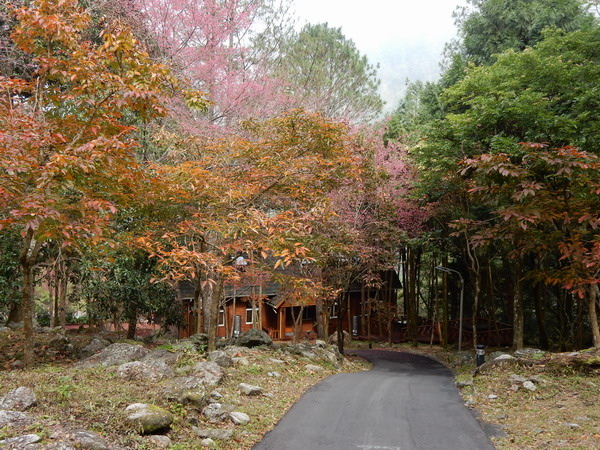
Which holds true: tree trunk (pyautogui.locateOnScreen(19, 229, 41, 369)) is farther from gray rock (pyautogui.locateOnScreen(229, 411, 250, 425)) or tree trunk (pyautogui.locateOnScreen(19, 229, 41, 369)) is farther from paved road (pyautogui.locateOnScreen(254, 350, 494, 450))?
paved road (pyautogui.locateOnScreen(254, 350, 494, 450))

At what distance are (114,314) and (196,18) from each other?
10.8 metres

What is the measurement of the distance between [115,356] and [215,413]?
331 cm

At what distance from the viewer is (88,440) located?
4996 millimetres

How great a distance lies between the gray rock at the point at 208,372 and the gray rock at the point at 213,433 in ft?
6.42

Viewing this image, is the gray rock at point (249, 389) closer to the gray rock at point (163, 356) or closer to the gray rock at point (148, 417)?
the gray rock at point (163, 356)

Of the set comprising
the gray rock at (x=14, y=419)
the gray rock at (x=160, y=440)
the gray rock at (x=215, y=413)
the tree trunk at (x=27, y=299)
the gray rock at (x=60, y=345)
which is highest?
the tree trunk at (x=27, y=299)

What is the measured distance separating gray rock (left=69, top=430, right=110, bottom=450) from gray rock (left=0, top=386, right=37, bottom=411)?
0.96 m

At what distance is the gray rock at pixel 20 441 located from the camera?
453 centimetres

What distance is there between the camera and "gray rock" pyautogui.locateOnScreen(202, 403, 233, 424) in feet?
23.2

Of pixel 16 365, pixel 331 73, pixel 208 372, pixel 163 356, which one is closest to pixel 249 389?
pixel 208 372

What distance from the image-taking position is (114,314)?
53.1 ft

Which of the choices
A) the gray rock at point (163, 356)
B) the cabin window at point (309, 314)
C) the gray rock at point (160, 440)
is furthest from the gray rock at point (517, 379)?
the cabin window at point (309, 314)

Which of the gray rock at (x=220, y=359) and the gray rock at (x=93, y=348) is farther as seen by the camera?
the gray rock at (x=93, y=348)

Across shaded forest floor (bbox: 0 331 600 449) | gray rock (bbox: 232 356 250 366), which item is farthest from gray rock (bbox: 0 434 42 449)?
gray rock (bbox: 232 356 250 366)
